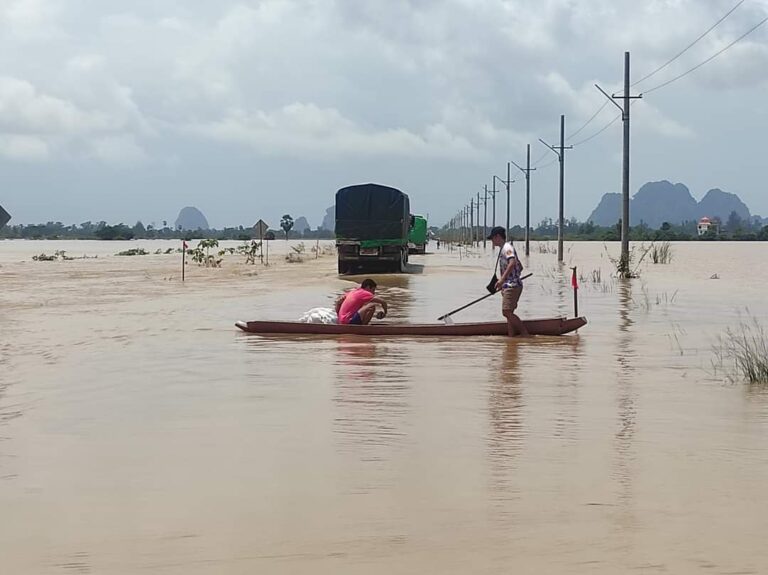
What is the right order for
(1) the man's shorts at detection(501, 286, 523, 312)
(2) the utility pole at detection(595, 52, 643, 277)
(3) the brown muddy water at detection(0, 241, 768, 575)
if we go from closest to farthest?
(3) the brown muddy water at detection(0, 241, 768, 575) → (1) the man's shorts at detection(501, 286, 523, 312) → (2) the utility pole at detection(595, 52, 643, 277)

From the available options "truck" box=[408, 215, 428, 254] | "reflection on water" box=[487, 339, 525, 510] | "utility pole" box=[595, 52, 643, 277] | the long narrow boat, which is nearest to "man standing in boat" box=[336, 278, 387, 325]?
the long narrow boat

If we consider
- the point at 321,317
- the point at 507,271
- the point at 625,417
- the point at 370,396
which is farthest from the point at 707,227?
the point at 625,417

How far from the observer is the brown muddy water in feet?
18.5

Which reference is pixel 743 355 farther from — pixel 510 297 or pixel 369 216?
pixel 369 216

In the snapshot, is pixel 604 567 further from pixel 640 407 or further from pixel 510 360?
pixel 510 360

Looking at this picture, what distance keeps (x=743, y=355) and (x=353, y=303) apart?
617 cm

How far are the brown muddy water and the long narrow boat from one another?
12.8 inches

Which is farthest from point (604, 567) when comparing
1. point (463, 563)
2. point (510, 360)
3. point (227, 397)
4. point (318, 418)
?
point (510, 360)

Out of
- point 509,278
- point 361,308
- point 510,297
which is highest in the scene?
point 509,278

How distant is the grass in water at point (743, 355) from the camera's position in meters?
11.2

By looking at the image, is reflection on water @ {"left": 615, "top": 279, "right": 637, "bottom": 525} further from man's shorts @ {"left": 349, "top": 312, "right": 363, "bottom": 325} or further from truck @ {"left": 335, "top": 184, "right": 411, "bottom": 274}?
truck @ {"left": 335, "top": 184, "right": 411, "bottom": 274}

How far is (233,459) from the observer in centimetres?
777

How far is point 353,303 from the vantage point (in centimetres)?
1641

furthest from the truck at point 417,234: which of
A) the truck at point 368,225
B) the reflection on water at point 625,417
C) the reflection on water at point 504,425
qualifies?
the reflection on water at point 504,425
